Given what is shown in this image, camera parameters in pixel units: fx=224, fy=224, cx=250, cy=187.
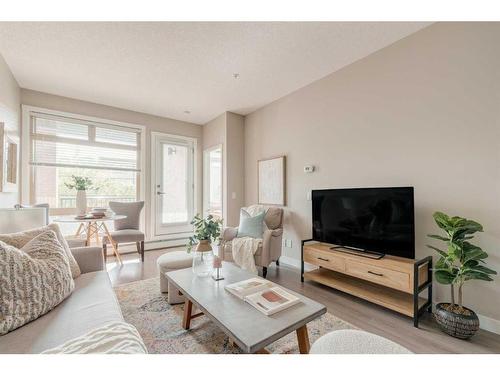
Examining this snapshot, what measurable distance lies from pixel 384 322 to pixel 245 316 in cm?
136

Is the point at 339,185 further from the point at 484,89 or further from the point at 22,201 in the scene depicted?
the point at 22,201

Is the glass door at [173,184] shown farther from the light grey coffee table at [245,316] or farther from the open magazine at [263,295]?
the open magazine at [263,295]

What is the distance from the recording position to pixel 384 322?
1.84 metres

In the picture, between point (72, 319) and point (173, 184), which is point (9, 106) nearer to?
point (173, 184)

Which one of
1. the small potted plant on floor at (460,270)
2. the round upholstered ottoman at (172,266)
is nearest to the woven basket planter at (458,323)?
the small potted plant on floor at (460,270)

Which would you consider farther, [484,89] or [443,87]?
[443,87]

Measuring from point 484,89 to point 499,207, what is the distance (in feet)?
3.02

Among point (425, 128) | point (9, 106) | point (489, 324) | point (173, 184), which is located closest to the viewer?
point (489, 324)

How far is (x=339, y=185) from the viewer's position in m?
2.77

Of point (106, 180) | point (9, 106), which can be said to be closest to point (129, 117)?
point (106, 180)

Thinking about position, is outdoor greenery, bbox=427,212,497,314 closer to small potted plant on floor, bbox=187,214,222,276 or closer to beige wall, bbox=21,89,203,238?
small potted plant on floor, bbox=187,214,222,276

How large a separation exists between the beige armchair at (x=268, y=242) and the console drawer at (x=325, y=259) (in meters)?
0.44

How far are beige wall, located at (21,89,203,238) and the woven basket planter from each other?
4157 millimetres
